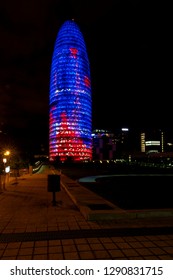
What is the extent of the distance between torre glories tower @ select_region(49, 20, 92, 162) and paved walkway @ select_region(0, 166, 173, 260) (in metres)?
159

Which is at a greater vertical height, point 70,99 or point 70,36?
point 70,36

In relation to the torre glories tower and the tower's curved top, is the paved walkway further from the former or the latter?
the tower's curved top

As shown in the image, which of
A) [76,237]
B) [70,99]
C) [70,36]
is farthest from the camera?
[70,36]

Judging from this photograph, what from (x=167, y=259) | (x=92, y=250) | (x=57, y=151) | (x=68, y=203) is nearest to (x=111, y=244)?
(x=92, y=250)

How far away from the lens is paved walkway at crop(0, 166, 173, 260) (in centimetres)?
622

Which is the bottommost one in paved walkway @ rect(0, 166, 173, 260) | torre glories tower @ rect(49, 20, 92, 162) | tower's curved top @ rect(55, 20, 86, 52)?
paved walkway @ rect(0, 166, 173, 260)

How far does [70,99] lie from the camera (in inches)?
7092

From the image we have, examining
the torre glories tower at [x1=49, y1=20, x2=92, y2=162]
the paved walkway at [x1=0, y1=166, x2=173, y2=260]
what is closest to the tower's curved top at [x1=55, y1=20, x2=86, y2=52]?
the torre glories tower at [x1=49, y1=20, x2=92, y2=162]

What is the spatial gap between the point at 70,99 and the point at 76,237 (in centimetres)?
17491

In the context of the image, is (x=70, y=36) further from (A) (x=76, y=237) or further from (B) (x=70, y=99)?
(A) (x=76, y=237)

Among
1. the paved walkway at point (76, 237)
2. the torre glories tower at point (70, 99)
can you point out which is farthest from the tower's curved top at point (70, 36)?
the paved walkway at point (76, 237)

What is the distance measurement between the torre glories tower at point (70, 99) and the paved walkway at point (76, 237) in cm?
15937

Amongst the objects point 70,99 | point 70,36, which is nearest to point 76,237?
point 70,99
